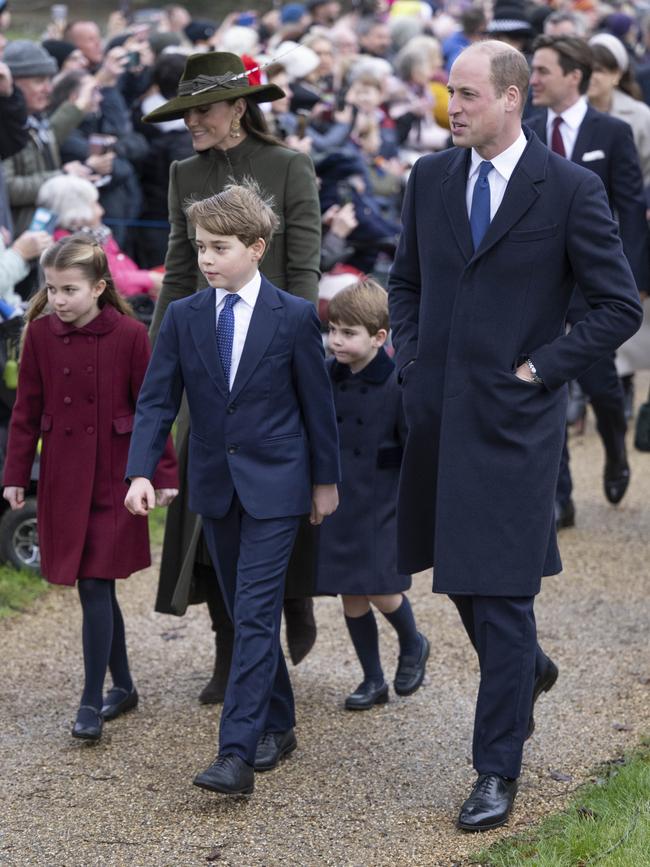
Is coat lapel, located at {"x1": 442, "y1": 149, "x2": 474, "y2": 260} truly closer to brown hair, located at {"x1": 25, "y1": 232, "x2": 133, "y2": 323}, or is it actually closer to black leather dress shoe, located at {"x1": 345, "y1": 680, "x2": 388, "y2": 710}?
brown hair, located at {"x1": 25, "y1": 232, "x2": 133, "y2": 323}

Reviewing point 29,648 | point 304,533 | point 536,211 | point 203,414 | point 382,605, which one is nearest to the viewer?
point 536,211

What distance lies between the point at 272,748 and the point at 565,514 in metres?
3.23

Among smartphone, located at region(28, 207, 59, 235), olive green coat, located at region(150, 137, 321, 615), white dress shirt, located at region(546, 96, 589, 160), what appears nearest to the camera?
olive green coat, located at region(150, 137, 321, 615)

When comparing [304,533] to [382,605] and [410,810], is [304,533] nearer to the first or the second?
[382,605]

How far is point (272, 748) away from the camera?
4520mm

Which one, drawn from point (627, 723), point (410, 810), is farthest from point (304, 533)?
point (627, 723)

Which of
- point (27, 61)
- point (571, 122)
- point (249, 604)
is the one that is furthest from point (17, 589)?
point (571, 122)

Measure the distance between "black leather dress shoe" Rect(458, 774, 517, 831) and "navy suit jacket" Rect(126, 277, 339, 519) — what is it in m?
0.94

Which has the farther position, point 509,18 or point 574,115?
point 509,18

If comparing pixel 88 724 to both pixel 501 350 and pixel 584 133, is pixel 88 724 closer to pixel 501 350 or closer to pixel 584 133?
pixel 501 350

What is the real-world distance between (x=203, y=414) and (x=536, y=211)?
1.13m

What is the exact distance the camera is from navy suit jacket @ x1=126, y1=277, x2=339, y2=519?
421 centimetres

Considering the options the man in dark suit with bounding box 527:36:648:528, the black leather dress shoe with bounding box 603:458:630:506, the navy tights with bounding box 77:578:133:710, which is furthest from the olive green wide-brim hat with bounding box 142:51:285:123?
the black leather dress shoe with bounding box 603:458:630:506

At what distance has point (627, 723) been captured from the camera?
489 cm
